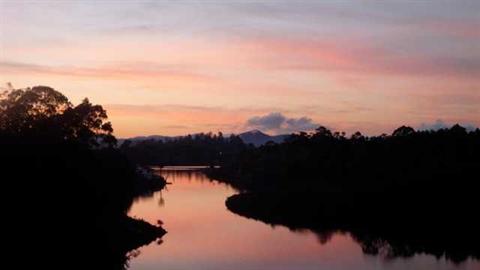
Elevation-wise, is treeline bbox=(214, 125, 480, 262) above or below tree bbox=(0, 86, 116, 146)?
below

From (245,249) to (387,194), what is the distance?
25368 mm

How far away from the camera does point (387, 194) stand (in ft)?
217

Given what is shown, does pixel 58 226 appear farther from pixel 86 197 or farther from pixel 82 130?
pixel 82 130

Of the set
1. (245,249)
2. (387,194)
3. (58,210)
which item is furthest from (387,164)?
A: (58,210)

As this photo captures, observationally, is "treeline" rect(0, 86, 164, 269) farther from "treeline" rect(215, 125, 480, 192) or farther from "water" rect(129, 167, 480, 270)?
"treeline" rect(215, 125, 480, 192)

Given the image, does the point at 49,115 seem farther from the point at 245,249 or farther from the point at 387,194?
the point at 387,194

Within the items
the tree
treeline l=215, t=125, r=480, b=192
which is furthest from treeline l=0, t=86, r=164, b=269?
treeline l=215, t=125, r=480, b=192

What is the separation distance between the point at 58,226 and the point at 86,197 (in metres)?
2.99

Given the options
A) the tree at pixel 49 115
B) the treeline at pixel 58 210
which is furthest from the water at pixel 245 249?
the tree at pixel 49 115

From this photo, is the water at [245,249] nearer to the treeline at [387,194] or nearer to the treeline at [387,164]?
the treeline at [387,194]

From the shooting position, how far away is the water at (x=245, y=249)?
40.0 m

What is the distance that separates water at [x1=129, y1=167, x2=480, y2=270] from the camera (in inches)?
1574

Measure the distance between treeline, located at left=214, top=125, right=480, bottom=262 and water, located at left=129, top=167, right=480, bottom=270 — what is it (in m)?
2.30

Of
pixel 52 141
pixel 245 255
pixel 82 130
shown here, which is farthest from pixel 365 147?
pixel 52 141
